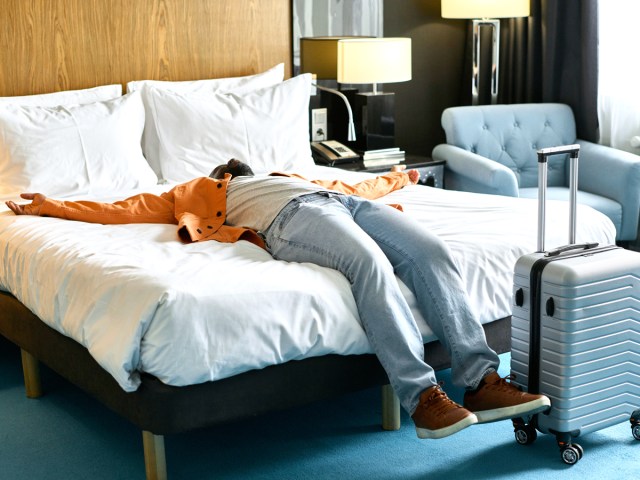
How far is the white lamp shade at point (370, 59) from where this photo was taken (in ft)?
14.5

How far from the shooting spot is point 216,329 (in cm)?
234

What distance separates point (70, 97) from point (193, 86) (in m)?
0.58

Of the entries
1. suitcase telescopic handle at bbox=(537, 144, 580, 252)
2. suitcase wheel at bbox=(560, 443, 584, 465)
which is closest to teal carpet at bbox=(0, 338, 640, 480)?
suitcase wheel at bbox=(560, 443, 584, 465)

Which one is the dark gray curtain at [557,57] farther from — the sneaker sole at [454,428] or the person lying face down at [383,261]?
Result: the sneaker sole at [454,428]

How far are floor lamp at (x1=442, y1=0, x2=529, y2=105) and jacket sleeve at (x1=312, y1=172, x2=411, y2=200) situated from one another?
1.44m

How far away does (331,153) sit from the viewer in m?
4.57

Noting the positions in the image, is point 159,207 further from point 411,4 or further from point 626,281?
point 411,4

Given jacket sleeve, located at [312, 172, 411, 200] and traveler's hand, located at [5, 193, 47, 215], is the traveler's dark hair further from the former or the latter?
traveler's hand, located at [5, 193, 47, 215]

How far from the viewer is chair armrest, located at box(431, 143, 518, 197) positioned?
4.30 metres

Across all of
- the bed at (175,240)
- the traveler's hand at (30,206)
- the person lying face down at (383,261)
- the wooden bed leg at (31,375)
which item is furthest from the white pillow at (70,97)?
the wooden bed leg at (31,375)

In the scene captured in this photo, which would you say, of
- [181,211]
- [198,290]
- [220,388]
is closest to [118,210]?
[181,211]

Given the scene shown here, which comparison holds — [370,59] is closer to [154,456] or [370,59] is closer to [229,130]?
[229,130]

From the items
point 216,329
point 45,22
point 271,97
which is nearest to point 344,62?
point 271,97

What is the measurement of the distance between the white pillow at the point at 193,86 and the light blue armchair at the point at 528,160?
95 cm
